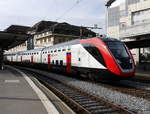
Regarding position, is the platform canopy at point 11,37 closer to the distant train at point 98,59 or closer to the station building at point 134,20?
the distant train at point 98,59

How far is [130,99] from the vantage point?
33.4 ft

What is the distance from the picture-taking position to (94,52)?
14.8 meters

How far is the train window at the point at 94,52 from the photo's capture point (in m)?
14.2

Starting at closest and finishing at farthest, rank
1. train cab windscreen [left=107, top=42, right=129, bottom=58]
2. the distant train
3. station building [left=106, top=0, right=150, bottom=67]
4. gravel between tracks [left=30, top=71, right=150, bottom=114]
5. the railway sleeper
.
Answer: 1. the railway sleeper
2. gravel between tracks [left=30, top=71, right=150, bottom=114]
3. the distant train
4. train cab windscreen [left=107, top=42, right=129, bottom=58]
5. station building [left=106, top=0, right=150, bottom=67]

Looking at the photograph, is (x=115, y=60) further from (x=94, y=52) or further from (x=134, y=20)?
(x=134, y=20)

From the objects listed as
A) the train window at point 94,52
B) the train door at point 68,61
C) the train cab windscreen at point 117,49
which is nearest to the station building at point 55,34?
the train door at point 68,61

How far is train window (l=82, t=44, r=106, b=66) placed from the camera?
14241 mm

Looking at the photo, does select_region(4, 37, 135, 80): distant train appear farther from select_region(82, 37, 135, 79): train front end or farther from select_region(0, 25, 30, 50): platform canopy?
select_region(0, 25, 30, 50): platform canopy

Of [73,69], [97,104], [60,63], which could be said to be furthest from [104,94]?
[60,63]

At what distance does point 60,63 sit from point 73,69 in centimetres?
350

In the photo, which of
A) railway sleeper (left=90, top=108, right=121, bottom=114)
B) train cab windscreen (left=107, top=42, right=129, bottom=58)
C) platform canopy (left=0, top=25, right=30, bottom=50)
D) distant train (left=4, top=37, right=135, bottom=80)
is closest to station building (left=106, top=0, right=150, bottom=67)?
distant train (left=4, top=37, right=135, bottom=80)

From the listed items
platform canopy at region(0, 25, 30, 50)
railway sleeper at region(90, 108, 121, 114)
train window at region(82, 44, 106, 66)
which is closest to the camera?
railway sleeper at region(90, 108, 121, 114)

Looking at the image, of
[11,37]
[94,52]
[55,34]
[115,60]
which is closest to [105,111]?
[115,60]

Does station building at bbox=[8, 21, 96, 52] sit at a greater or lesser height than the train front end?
greater
